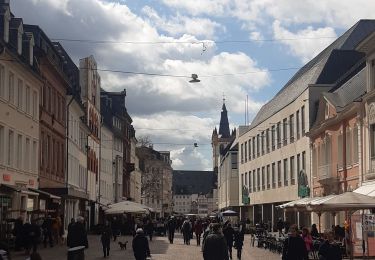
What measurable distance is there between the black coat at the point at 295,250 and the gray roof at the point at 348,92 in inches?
937

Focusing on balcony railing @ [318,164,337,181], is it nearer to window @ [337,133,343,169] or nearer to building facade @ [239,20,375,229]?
window @ [337,133,343,169]

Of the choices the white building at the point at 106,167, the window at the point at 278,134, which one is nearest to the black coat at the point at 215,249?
the window at the point at 278,134

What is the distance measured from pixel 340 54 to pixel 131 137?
4587cm

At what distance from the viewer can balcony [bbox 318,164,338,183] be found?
4447 cm

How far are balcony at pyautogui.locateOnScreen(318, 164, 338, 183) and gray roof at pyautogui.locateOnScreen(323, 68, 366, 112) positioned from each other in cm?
408

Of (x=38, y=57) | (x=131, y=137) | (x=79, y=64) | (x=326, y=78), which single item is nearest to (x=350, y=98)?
(x=326, y=78)

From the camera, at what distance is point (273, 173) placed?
6769 centimetres

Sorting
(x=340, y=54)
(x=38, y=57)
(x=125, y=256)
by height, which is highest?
(x=340, y=54)

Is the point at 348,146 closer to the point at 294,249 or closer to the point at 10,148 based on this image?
the point at 10,148

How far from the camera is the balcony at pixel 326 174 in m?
44.5

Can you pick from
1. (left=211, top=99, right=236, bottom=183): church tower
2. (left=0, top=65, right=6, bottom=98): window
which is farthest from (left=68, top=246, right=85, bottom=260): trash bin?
(left=211, top=99, right=236, bottom=183): church tower

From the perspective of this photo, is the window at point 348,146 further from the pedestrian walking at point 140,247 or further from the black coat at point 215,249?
the black coat at point 215,249

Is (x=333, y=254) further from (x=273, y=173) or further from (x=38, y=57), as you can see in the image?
(x=273, y=173)

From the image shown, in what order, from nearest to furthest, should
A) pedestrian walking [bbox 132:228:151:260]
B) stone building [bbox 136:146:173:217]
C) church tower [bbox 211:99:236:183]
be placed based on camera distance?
pedestrian walking [bbox 132:228:151:260]
stone building [bbox 136:146:173:217]
church tower [bbox 211:99:236:183]
